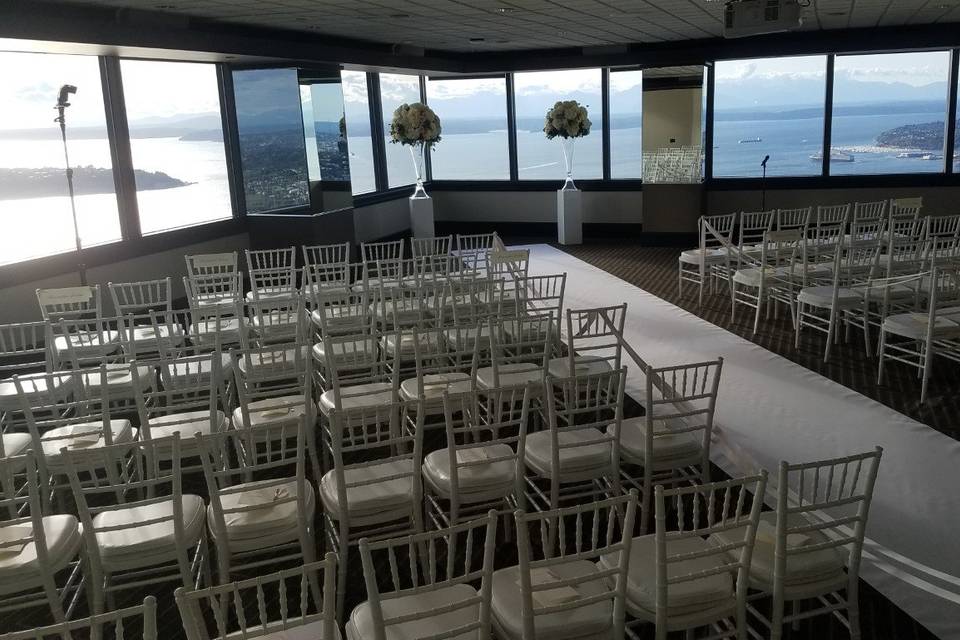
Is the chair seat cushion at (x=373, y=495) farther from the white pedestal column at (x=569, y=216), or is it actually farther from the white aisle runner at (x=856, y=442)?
the white pedestal column at (x=569, y=216)

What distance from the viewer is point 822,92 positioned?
41.3 ft

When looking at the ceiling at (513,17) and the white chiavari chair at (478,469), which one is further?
the ceiling at (513,17)

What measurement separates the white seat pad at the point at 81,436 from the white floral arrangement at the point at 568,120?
366 inches

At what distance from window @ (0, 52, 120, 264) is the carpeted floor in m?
6.57

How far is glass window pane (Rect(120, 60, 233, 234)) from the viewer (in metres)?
9.54

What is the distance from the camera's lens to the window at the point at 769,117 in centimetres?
1273

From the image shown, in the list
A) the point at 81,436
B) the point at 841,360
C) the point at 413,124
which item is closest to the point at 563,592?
the point at 81,436

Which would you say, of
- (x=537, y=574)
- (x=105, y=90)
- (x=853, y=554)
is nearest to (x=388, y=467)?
(x=537, y=574)

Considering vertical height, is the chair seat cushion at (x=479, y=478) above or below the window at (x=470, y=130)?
below

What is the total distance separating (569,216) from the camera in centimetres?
1333

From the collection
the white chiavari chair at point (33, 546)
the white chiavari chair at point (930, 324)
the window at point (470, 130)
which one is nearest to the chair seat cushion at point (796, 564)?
the white chiavari chair at point (33, 546)

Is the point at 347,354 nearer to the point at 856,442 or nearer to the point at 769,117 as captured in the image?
the point at 856,442

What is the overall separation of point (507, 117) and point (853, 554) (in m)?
12.7

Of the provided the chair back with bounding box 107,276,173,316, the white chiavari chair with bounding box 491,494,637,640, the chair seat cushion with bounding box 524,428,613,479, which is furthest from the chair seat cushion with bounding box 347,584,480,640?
the chair back with bounding box 107,276,173,316
